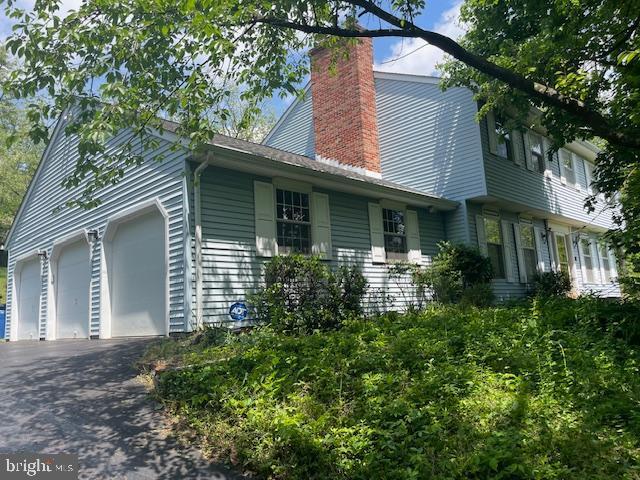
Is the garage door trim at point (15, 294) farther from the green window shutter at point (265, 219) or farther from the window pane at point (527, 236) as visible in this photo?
the window pane at point (527, 236)

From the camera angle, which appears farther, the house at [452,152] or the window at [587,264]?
the window at [587,264]

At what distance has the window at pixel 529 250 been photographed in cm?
1566

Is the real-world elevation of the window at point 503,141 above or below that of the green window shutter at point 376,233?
above

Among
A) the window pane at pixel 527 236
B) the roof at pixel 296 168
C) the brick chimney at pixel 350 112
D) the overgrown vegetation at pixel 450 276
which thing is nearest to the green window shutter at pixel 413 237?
the overgrown vegetation at pixel 450 276

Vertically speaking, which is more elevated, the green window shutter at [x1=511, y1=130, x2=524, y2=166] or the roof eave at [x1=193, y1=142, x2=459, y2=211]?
the green window shutter at [x1=511, y1=130, x2=524, y2=166]

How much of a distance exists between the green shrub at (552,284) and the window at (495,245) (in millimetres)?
1502

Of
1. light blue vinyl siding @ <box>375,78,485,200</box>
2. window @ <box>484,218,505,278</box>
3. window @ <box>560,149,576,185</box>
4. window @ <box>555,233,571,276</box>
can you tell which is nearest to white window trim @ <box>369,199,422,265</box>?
light blue vinyl siding @ <box>375,78,485,200</box>

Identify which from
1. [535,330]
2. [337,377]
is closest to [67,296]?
[337,377]

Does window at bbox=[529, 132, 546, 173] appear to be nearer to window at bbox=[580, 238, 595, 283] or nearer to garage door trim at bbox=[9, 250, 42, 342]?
window at bbox=[580, 238, 595, 283]

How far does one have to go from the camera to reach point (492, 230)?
14555 millimetres

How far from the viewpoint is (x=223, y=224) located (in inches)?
344

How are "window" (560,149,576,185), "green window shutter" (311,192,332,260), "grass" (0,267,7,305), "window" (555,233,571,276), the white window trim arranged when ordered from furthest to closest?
1. "grass" (0,267,7,305)
2. "window" (560,149,576,185)
3. "window" (555,233,571,276)
4. the white window trim
5. "green window shutter" (311,192,332,260)

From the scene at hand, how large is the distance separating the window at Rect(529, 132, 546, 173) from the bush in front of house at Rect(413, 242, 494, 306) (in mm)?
6025

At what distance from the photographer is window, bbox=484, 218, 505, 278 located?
46.8 ft
